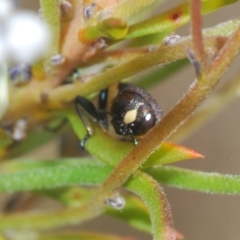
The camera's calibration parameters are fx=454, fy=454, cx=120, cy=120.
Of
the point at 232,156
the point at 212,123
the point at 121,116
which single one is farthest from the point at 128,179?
the point at 212,123

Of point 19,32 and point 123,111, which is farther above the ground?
point 19,32

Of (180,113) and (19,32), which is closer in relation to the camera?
(180,113)

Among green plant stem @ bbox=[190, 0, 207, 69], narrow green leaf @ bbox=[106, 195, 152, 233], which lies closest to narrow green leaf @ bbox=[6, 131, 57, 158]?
narrow green leaf @ bbox=[106, 195, 152, 233]

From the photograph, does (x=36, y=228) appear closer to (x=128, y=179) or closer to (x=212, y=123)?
(x=128, y=179)

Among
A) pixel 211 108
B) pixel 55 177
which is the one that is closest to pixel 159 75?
pixel 211 108

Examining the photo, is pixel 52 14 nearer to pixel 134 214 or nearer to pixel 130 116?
pixel 130 116

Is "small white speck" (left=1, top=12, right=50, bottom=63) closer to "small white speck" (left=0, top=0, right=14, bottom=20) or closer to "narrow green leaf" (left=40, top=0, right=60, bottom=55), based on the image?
"small white speck" (left=0, top=0, right=14, bottom=20)

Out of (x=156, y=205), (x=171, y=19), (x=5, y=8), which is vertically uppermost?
(x=5, y=8)
